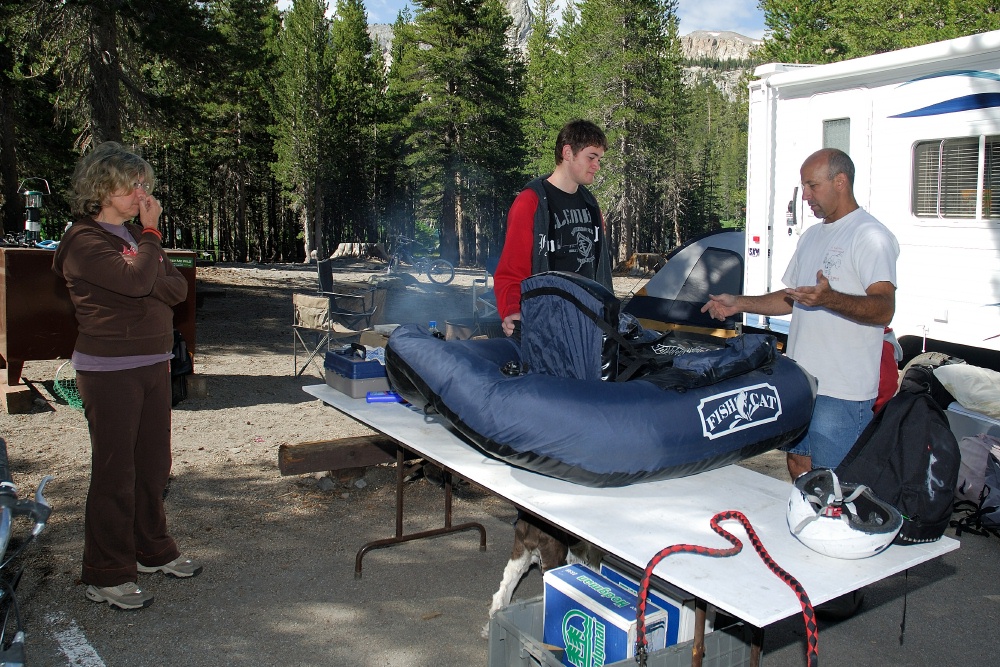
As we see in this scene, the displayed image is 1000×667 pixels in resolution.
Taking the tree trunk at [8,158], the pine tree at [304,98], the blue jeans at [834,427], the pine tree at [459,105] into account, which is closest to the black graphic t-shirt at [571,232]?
the blue jeans at [834,427]

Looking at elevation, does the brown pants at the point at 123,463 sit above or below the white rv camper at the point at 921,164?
below

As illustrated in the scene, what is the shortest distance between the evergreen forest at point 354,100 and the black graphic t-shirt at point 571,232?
34.5ft

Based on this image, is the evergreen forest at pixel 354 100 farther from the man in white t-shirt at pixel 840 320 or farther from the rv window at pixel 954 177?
the man in white t-shirt at pixel 840 320

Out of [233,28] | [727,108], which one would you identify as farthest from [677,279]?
[727,108]

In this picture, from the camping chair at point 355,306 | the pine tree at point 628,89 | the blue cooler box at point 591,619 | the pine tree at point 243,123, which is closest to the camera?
the blue cooler box at point 591,619

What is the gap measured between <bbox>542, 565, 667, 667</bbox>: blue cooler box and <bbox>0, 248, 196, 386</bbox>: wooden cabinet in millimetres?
4994

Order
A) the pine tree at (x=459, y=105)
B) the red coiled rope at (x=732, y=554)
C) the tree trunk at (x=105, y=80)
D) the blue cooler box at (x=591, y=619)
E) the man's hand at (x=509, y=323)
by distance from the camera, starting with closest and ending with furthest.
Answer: the red coiled rope at (x=732, y=554), the blue cooler box at (x=591, y=619), the man's hand at (x=509, y=323), the tree trunk at (x=105, y=80), the pine tree at (x=459, y=105)

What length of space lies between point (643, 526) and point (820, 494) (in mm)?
464

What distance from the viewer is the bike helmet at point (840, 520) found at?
1.95 m

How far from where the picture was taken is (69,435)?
5.57m

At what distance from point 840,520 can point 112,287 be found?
8.41ft

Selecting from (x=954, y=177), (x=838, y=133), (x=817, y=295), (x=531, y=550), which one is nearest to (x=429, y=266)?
(x=838, y=133)

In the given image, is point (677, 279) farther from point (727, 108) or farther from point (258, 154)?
point (727, 108)

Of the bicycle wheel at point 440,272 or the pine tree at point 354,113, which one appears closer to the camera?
the bicycle wheel at point 440,272
